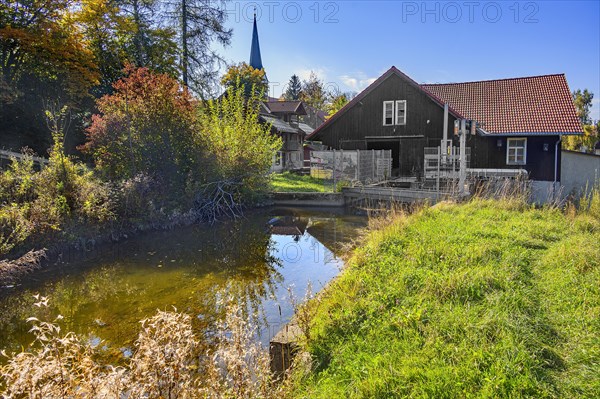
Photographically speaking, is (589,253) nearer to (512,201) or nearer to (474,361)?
(474,361)

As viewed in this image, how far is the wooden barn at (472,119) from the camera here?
19.1m

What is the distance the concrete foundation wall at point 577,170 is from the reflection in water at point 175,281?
12781 mm

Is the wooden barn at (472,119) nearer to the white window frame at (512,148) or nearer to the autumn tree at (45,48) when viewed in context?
the white window frame at (512,148)

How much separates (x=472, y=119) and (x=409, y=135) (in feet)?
10.9

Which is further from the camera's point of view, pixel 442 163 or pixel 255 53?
pixel 255 53

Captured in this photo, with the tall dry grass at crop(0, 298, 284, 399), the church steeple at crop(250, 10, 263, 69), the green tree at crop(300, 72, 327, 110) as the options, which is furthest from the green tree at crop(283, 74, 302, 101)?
the tall dry grass at crop(0, 298, 284, 399)

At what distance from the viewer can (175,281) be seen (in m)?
7.50

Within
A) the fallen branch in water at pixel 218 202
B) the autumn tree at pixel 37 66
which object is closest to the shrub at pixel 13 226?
the fallen branch in water at pixel 218 202

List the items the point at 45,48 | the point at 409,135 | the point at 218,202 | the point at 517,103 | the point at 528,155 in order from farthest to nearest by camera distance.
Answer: the point at 409,135, the point at 517,103, the point at 528,155, the point at 45,48, the point at 218,202

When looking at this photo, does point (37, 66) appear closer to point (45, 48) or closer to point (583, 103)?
point (45, 48)

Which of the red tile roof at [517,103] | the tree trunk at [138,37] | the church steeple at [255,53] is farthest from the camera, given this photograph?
the church steeple at [255,53]

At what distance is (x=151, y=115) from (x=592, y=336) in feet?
43.1

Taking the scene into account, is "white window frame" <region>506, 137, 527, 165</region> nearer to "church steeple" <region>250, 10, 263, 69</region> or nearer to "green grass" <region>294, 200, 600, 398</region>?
"green grass" <region>294, 200, 600, 398</region>

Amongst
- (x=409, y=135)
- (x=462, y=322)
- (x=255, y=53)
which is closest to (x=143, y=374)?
(x=462, y=322)
